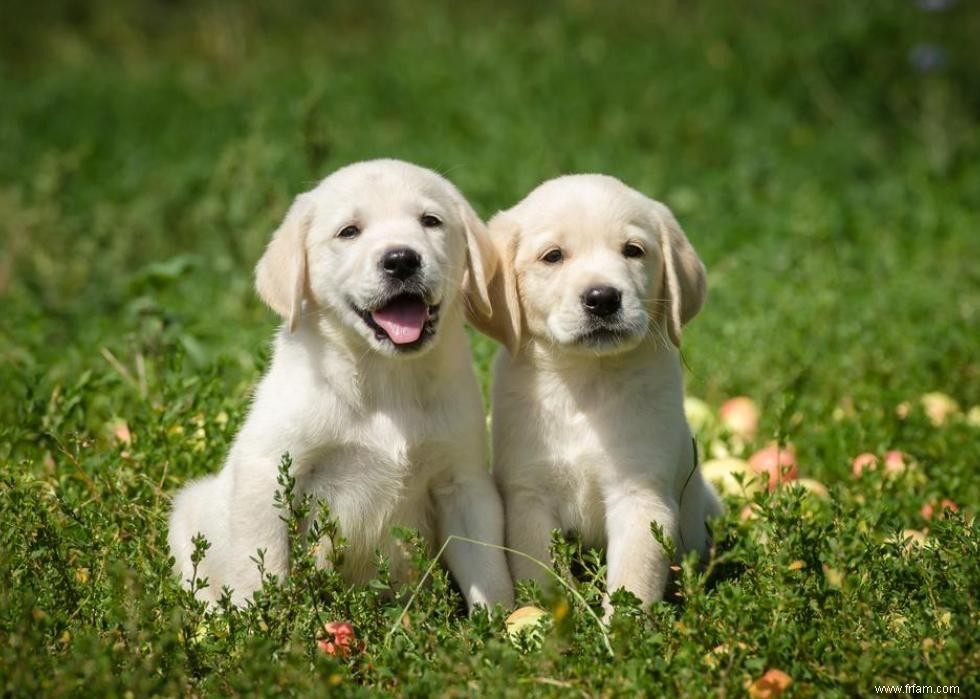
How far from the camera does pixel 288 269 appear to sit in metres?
4.20

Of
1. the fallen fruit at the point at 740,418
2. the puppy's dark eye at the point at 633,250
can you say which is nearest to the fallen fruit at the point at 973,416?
the fallen fruit at the point at 740,418

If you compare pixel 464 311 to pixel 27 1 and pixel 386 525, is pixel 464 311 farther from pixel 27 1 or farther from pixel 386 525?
pixel 27 1

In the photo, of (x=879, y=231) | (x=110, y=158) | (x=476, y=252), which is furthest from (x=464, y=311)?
(x=110, y=158)

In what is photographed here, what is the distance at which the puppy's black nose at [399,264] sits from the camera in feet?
13.1

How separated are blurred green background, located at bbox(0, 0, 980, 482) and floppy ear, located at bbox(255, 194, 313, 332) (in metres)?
0.93

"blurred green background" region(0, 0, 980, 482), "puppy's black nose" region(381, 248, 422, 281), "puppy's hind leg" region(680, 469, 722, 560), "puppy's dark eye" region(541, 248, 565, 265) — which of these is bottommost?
"blurred green background" region(0, 0, 980, 482)

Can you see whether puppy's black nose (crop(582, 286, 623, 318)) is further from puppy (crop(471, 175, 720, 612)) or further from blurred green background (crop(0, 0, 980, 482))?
blurred green background (crop(0, 0, 980, 482))

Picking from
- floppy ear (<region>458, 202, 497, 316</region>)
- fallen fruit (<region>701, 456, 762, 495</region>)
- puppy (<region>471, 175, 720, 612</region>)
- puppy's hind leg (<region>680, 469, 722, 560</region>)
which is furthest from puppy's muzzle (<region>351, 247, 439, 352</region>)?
fallen fruit (<region>701, 456, 762, 495</region>)

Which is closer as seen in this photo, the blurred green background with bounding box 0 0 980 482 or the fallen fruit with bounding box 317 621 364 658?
the fallen fruit with bounding box 317 621 364 658

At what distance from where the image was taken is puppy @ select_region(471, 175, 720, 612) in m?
4.21

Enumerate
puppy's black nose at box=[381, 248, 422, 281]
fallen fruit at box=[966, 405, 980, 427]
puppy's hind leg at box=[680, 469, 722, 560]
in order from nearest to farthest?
puppy's black nose at box=[381, 248, 422, 281], puppy's hind leg at box=[680, 469, 722, 560], fallen fruit at box=[966, 405, 980, 427]

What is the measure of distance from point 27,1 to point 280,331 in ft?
50.0

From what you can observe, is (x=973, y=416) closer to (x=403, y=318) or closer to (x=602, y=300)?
(x=602, y=300)

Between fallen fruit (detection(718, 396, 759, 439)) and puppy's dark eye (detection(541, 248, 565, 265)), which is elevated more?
puppy's dark eye (detection(541, 248, 565, 265))
